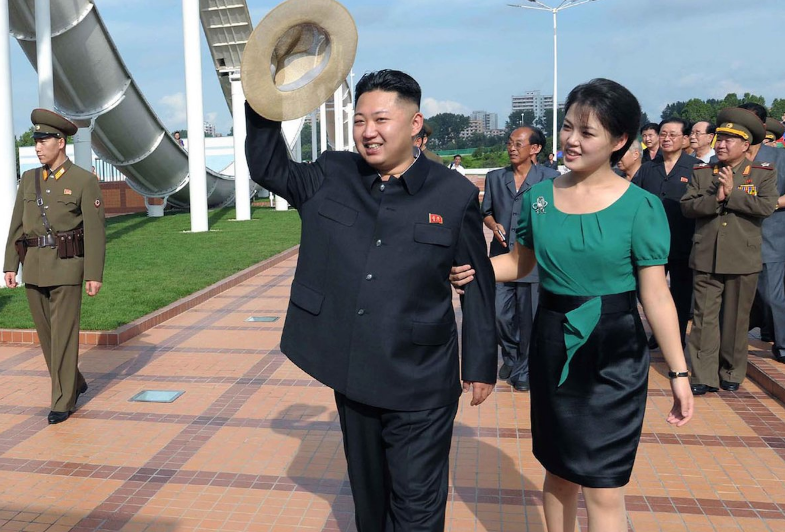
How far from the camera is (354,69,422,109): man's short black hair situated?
2.71 m

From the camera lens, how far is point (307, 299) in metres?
2.81

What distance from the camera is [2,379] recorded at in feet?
21.7

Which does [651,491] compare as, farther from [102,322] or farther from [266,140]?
[102,322]

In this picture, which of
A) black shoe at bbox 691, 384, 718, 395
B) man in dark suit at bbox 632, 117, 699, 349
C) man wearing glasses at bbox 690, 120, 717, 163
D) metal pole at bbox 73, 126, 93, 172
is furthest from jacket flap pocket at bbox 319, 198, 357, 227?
metal pole at bbox 73, 126, 93, 172

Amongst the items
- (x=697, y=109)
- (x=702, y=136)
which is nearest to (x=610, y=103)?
(x=702, y=136)

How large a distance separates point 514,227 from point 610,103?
11.1 feet

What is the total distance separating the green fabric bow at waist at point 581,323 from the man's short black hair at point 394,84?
2.96 feet

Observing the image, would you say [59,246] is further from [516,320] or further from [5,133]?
[5,133]

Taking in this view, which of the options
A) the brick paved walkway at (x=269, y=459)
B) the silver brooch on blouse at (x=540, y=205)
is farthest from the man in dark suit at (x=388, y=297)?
the brick paved walkway at (x=269, y=459)

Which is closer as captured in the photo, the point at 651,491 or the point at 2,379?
the point at 651,491

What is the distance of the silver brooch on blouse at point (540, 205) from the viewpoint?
2.94 meters

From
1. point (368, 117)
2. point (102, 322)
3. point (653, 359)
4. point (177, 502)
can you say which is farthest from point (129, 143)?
point (368, 117)

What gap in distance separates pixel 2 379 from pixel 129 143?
1620 cm

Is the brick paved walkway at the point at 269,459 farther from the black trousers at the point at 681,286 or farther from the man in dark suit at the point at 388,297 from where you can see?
the man in dark suit at the point at 388,297
